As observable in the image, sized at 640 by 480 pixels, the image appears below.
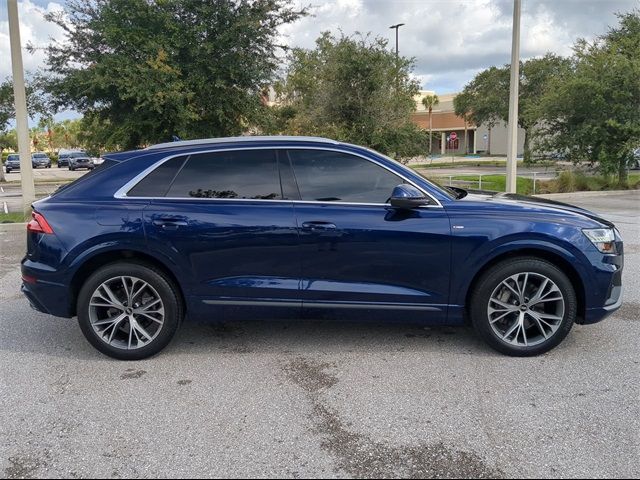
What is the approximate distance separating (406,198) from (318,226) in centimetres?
71

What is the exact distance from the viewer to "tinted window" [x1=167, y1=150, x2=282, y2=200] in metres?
4.35

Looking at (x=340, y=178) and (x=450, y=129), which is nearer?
(x=340, y=178)

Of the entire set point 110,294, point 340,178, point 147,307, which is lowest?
point 147,307

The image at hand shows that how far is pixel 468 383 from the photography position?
3.88m

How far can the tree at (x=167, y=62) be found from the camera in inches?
543

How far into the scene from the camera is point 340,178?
4340 mm

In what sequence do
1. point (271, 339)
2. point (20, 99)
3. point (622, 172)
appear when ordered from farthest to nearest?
1. point (622, 172)
2. point (20, 99)
3. point (271, 339)

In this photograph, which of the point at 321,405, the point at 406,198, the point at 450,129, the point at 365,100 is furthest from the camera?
the point at 450,129

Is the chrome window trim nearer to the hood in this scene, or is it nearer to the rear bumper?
the hood

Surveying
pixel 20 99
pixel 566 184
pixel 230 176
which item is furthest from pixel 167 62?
pixel 566 184

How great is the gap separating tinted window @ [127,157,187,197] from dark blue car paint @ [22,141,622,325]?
0.08m

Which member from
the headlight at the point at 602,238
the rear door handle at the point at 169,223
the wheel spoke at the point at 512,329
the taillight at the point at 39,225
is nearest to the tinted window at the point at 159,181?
the rear door handle at the point at 169,223

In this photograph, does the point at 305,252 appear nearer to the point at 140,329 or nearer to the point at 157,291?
the point at 157,291

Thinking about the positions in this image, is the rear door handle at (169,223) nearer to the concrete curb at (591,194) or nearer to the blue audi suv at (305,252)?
the blue audi suv at (305,252)
